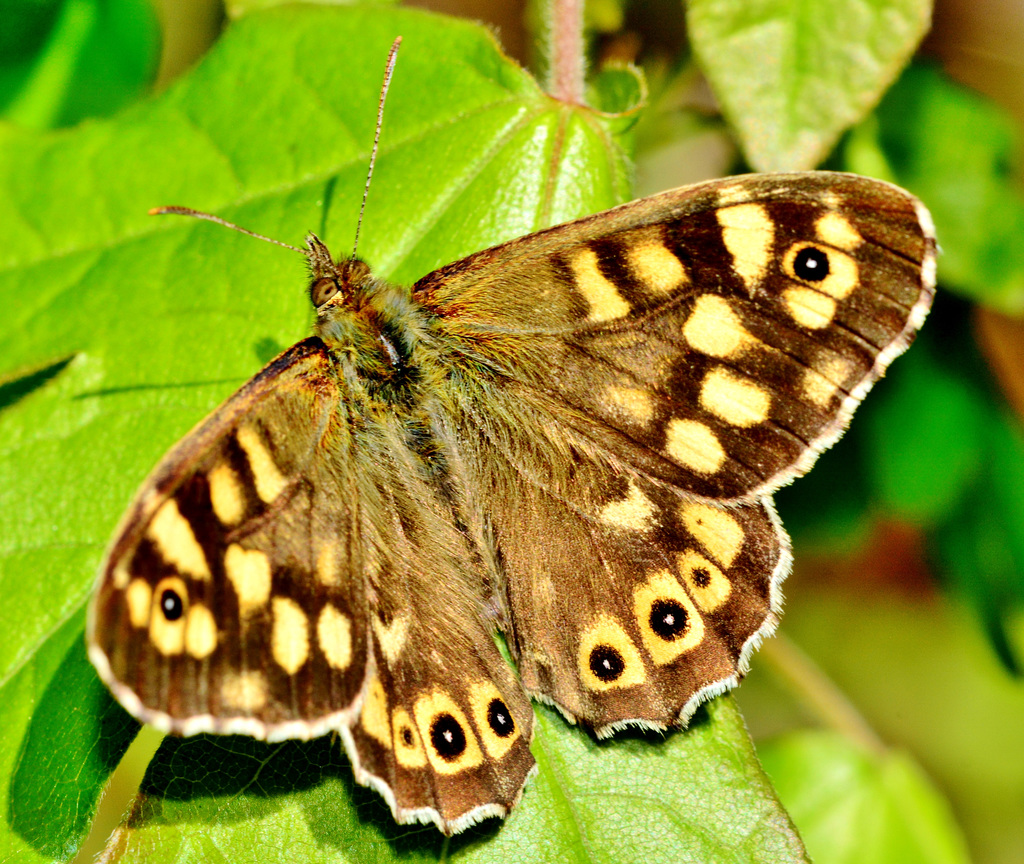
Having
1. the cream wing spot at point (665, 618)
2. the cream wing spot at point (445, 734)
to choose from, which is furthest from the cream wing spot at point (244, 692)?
the cream wing spot at point (665, 618)

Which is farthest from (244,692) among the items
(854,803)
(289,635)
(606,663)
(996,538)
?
(996,538)

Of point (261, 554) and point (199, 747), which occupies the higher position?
point (261, 554)

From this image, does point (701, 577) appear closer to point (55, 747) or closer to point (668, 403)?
point (668, 403)

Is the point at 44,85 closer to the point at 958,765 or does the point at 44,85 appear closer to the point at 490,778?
the point at 490,778

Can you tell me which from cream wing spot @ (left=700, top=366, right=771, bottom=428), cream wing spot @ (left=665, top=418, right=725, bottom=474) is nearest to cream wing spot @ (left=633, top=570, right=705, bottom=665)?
cream wing spot @ (left=665, top=418, right=725, bottom=474)

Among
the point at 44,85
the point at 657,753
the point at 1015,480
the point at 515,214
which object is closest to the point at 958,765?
the point at 1015,480

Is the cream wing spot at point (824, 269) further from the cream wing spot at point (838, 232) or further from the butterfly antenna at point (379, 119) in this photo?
the butterfly antenna at point (379, 119)

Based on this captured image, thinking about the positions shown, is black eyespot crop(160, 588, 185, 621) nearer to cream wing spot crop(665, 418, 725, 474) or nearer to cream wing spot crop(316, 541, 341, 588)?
cream wing spot crop(316, 541, 341, 588)
